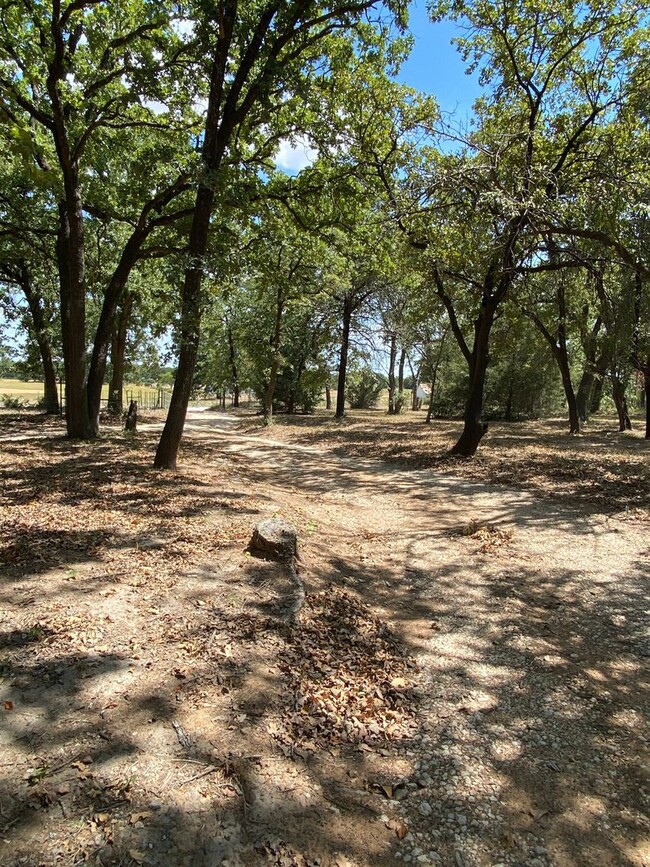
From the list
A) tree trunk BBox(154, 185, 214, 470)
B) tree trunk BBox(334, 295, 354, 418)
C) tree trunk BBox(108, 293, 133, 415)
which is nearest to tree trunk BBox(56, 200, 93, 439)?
tree trunk BBox(154, 185, 214, 470)

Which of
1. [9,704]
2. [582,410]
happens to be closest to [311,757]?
[9,704]

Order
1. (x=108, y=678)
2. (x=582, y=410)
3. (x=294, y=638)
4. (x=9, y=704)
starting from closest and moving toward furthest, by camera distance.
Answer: (x=9, y=704), (x=108, y=678), (x=294, y=638), (x=582, y=410)

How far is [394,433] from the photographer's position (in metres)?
17.8

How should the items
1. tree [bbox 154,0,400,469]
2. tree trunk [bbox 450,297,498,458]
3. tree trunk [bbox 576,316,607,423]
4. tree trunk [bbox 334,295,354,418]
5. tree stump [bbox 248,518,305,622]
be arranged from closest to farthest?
tree stump [bbox 248,518,305,622], tree [bbox 154,0,400,469], tree trunk [bbox 450,297,498,458], tree trunk [bbox 576,316,607,423], tree trunk [bbox 334,295,354,418]

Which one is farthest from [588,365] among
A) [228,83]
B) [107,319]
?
[107,319]

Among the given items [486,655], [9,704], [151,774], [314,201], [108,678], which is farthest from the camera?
[314,201]

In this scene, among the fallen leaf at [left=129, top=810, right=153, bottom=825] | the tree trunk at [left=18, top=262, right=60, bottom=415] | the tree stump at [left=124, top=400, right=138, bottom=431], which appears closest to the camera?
the fallen leaf at [left=129, top=810, right=153, bottom=825]

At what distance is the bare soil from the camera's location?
2.13 metres

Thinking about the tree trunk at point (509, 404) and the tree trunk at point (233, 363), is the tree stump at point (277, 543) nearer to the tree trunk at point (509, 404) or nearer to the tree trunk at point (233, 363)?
the tree trunk at point (509, 404)

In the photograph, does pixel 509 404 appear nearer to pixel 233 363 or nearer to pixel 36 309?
pixel 233 363

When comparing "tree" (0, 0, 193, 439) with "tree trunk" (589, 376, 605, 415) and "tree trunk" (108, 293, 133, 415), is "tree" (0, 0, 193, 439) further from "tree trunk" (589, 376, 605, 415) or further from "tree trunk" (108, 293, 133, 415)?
"tree trunk" (589, 376, 605, 415)

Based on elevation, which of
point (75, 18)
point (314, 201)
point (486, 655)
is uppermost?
point (75, 18)

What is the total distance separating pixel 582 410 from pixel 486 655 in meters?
20.1

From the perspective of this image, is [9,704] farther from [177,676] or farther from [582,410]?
[582,410]
